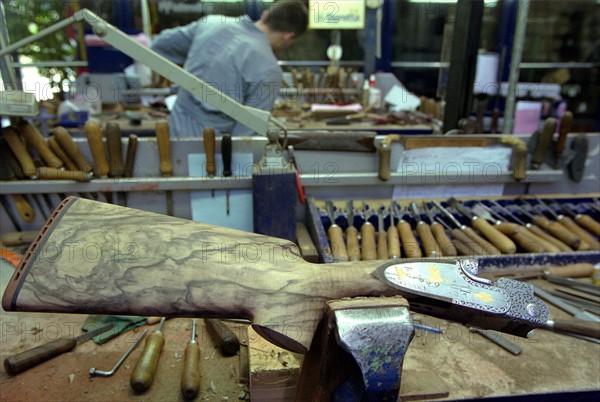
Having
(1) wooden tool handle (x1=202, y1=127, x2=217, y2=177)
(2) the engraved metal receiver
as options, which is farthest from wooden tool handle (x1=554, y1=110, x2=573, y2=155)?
(1) wooden tool handle (x1=202, y1=127, x2=217, y2=177)

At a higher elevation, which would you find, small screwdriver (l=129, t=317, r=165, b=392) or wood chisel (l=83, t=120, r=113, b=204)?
wood chisel (l=83, t=120, r=113, b=204)

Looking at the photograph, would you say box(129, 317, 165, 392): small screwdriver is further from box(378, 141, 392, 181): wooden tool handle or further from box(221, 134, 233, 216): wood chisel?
box(378, 141, 392, 181): wooden tool handle

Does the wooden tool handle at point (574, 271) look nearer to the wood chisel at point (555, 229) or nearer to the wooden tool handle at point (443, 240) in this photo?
the wood chisel at point (555, 229)

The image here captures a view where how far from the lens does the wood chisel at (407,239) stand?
1.59 m

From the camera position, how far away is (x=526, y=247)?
1.62m

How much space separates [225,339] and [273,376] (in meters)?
0.28

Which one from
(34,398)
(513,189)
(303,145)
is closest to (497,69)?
(513,189)

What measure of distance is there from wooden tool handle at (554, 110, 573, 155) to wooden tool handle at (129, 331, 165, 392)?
1968mm

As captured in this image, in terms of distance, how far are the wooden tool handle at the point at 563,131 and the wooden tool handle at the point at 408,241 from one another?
0.92 metres

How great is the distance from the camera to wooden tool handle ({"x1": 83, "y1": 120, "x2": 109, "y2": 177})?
5.51 feet

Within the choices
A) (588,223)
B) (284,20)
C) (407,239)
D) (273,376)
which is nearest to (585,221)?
(588,223)

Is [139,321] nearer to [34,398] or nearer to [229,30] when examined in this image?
[34,398]

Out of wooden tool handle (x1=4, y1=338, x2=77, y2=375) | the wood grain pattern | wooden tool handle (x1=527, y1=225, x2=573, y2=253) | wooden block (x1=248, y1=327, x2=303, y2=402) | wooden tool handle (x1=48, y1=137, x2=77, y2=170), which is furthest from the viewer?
wooden tool handle (x1=48, y1=137, x2=77, y2=170)

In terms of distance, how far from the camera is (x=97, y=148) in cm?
172
